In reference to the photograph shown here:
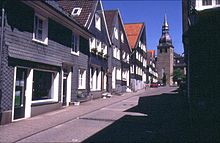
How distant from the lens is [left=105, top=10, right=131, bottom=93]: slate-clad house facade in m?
31.2

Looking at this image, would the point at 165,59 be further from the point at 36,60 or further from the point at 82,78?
the point at 36,60

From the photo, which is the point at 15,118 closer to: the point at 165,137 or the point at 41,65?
the point at 41,65

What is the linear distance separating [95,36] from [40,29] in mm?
9378

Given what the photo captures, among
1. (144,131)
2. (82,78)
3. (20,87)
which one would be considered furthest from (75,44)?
(144,131)

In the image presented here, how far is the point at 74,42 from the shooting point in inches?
744

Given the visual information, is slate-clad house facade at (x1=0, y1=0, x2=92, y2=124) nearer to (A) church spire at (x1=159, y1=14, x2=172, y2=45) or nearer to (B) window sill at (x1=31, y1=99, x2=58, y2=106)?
Result: (B) window sill at (x1=31, y1=99, x2=58, y2=106)

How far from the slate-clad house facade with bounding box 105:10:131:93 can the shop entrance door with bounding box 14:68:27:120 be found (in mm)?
17625

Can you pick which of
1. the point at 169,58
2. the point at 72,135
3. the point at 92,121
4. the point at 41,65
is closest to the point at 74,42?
the point at 41,65

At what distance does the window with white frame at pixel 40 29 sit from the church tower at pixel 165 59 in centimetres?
7937

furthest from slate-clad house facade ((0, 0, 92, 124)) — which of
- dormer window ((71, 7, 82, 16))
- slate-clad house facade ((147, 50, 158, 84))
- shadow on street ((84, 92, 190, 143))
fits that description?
slate-clad house facade ((147, 50, 158, 84))

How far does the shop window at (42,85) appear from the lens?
44.0ft

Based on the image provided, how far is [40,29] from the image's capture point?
14.0 meters

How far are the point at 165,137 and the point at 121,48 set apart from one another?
1085 inches

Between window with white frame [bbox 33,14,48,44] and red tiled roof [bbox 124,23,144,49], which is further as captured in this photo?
red tiled roof [bbox 124,23,144,49]
